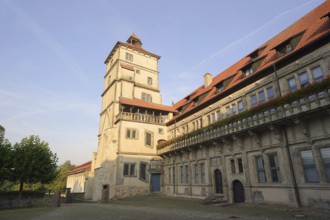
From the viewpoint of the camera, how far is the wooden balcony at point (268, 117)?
41.9 feet

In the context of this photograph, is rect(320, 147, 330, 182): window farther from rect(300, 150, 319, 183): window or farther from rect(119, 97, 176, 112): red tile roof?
rect(119, 97, 176, 112): red tile roof

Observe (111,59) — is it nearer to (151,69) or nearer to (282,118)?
(151,69)

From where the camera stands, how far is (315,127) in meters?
13.8

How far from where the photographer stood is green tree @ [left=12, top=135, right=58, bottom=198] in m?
30.5

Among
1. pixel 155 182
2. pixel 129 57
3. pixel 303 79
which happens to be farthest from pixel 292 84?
pixel 129 57

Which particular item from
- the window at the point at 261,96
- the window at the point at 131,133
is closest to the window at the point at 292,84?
the window at the point at 261,96

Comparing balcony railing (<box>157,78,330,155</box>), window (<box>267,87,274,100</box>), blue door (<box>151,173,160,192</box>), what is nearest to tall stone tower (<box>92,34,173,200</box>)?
blue door (<box>151,173,160,192</box>)

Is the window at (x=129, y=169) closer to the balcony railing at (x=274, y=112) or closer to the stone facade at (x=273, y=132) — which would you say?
the stone facade at (x=273, y=132)

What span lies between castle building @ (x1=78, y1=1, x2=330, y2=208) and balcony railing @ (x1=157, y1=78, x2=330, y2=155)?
0.20 ft

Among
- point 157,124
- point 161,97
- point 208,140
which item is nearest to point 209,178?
point 208,140

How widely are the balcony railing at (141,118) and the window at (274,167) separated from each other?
733 inches

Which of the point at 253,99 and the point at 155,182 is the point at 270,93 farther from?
the point at 155,182

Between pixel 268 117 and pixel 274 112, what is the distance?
60 centimetres

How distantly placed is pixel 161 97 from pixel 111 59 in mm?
11972
